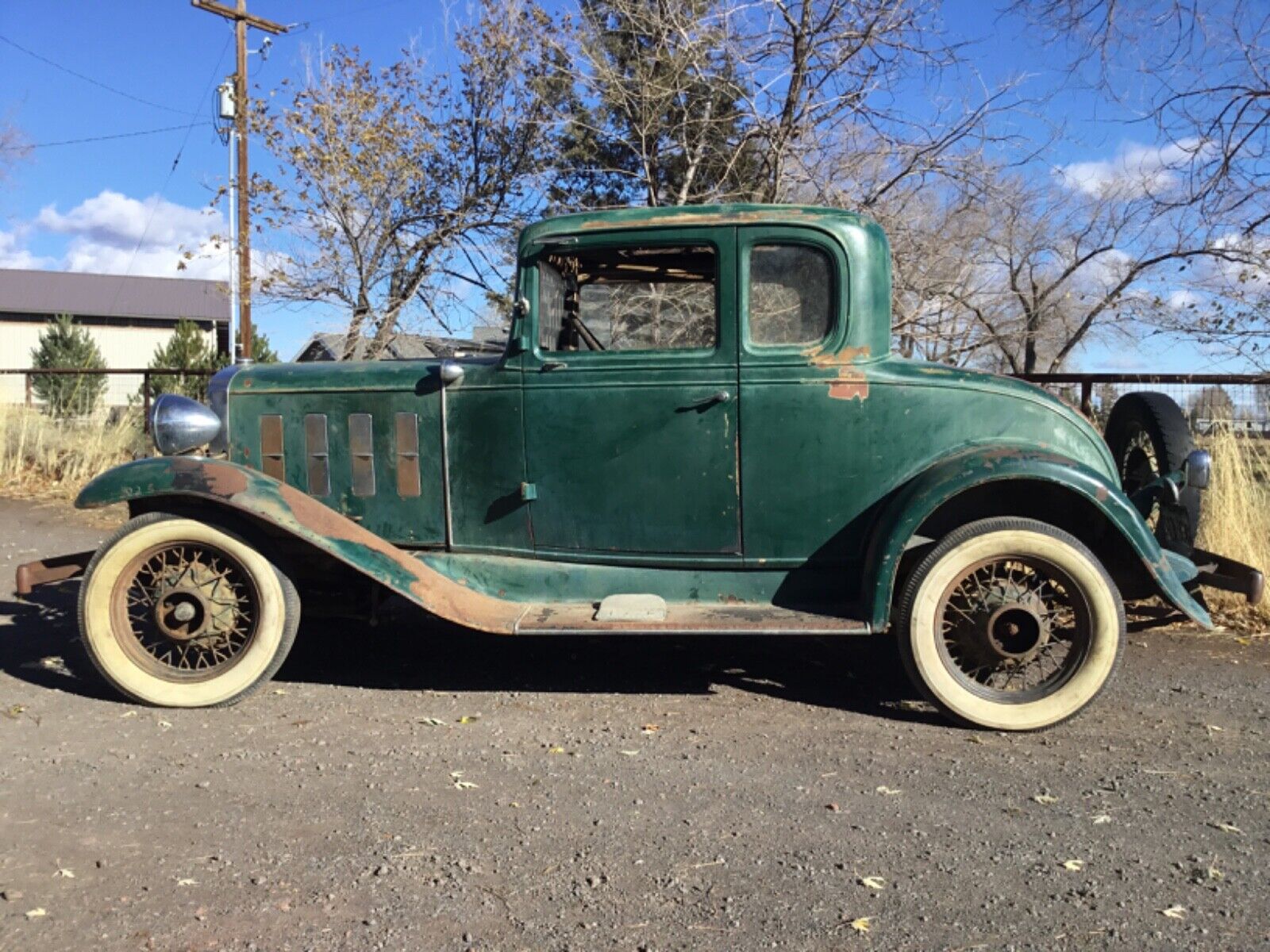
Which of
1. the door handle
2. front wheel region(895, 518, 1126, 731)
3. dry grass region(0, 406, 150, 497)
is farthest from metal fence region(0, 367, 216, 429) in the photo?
front wheel region(895, 518, 1126, 731)

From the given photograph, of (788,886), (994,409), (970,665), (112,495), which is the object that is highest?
(994,409)

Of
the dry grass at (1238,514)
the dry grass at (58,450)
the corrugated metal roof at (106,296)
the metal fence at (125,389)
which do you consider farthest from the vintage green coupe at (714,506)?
the corrugated metal roof at (106,296)

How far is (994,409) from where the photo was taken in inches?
156

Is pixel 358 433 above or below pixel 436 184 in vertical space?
below

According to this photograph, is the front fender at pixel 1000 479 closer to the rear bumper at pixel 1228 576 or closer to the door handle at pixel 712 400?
the rear bumper at pixel 1228 576

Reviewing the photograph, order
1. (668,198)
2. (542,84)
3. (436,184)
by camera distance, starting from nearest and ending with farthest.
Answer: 1. (668,198)
2. (542,84)
3. (436,184)

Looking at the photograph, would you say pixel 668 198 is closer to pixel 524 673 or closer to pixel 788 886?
pixel 524 673

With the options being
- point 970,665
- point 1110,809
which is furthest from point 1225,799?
point 970,665

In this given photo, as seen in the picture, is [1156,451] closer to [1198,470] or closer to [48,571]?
[1198,470]

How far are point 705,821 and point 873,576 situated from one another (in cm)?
127

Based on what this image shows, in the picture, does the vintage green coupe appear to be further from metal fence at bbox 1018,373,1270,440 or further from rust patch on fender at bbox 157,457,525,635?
metal fence at bbox 1018,373,1270,440

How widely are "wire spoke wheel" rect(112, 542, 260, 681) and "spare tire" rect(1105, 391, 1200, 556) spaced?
161 inches

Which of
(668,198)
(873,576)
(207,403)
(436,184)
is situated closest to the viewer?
(873,576)

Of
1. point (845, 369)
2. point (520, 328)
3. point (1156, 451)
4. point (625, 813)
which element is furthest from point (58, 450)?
point (1156, 451)
